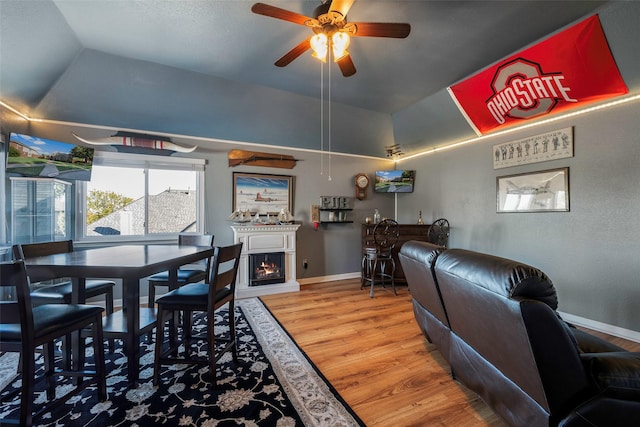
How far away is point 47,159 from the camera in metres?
3.08

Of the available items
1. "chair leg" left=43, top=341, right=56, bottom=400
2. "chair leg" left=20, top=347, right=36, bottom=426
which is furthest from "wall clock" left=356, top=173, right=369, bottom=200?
"chair leg" left=20, top=347, right=36, bottom=426

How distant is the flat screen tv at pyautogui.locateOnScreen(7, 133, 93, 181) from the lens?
282cm

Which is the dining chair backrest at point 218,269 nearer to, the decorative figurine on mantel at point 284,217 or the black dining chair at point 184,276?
the black dining chair at point 184,276

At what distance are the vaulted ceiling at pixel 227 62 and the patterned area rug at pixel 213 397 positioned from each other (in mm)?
2781

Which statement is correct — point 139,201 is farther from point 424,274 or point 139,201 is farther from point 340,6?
point 424,274

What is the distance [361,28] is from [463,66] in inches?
73.8

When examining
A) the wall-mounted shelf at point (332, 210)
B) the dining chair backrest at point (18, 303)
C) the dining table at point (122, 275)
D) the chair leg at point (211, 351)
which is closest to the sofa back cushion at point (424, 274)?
the chair leg at point (211, 351)

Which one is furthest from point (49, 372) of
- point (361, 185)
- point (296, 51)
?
point (361, 185)

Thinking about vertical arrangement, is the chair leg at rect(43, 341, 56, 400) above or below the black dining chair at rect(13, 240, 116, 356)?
below

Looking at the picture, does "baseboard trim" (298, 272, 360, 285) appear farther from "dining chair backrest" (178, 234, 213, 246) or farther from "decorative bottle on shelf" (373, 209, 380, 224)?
"dining chair backrest" (178, 234, 213, 246)

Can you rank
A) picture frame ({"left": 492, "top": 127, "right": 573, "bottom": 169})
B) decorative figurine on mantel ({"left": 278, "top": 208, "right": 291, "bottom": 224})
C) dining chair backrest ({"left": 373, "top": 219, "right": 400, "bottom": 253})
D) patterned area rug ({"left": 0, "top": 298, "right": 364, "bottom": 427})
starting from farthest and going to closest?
decorative figurine on mantel ({"left": 278, "top": 208, "right": 291, "bottom": 224})
dining chair backrest ({"left": 373, "top": 219, "right": 400, "bottom": 253})
picture frame ({"left": 492, "top": 127, "right": 573, "bottom": 169})
patterned area rug ({"left": 0, "top": 298, "right": 364, "bottom": 427})

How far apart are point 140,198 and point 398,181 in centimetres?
440

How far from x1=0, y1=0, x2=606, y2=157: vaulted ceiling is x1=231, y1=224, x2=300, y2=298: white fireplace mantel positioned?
58.2 inches

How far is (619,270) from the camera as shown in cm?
273
